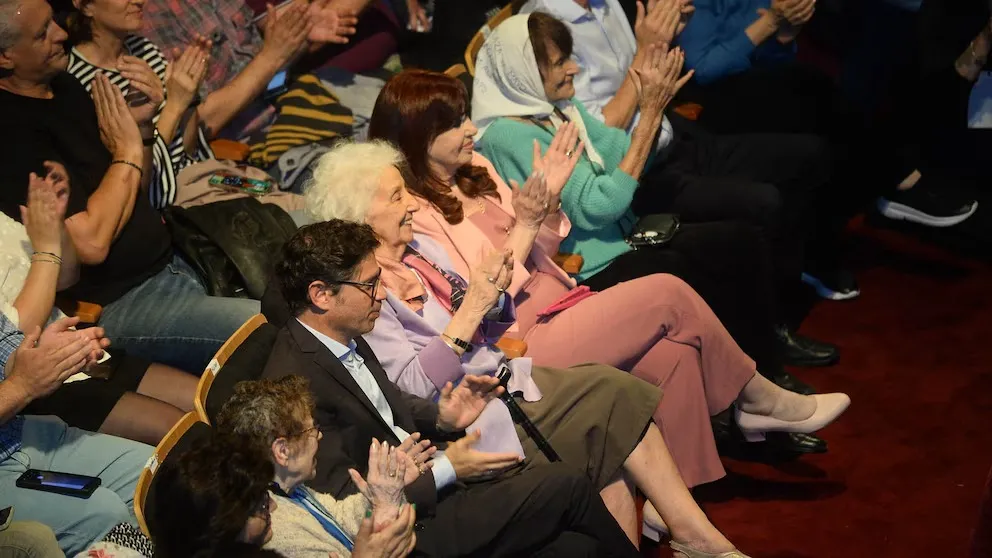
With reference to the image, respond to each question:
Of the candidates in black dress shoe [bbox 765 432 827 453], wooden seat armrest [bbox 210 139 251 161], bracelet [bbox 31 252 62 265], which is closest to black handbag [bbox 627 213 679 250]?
black dress shoe [bbox 765 432 827 453]

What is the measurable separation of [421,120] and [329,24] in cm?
107

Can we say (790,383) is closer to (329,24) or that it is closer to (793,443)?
(793,443)

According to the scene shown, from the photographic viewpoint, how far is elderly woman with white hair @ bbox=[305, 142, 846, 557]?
2.98 metres

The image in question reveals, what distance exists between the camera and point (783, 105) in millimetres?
4688

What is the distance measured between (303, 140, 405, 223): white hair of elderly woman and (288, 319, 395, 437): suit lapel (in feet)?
1.49

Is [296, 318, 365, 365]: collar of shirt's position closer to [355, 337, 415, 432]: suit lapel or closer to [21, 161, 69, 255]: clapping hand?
[355, 337, 415, 432]: suit lapel

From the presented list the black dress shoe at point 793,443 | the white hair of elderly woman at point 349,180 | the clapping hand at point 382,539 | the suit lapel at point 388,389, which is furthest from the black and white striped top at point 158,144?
the black dress shoe at point 793,443

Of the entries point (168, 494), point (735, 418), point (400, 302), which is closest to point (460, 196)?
point (400, 302)

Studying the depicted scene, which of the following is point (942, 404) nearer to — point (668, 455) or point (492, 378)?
point (668, 455)

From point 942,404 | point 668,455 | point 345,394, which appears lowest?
point 942,404

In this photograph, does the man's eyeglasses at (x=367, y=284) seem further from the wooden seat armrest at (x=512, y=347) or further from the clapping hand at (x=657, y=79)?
the clapping hand at (x=657, y=79)

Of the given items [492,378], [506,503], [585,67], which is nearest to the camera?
[506,503]

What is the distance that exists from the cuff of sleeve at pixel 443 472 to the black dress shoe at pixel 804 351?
1.85 m

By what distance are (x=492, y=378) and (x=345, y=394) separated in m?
0.38
